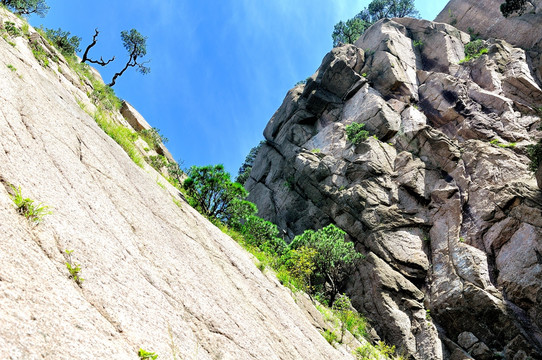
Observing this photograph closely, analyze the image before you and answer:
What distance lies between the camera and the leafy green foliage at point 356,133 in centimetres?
3562

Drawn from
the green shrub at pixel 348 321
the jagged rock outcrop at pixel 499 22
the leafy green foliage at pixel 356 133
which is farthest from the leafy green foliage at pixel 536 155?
the jagged rock outcrop at pixel 499 22

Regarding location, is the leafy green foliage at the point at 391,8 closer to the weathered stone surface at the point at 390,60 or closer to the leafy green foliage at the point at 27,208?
the weathered stone surface at the point at 390,60

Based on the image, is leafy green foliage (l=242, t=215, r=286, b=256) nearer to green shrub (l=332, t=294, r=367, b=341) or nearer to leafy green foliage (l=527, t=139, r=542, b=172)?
green shrub (l=332, t=294, r=367, b=341)

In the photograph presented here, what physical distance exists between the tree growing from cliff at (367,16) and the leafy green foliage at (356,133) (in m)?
34.3

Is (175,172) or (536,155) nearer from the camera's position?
(175,172)

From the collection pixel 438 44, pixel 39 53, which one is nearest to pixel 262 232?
pixel 39 53

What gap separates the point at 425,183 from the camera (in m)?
30.7

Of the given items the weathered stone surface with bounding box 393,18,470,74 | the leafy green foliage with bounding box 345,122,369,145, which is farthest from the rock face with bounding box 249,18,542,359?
the leafy green foliage with bounding box 345,122,369,145

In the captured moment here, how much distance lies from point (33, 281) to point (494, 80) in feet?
162

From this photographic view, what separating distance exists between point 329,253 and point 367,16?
67390 mm

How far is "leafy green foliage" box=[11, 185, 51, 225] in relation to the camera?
12.6 feet

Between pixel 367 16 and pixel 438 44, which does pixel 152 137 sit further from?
pixel 367 16

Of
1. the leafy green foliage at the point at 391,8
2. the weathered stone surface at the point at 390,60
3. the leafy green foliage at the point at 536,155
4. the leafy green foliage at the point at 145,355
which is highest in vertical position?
the leafy green foliage at the point at 391,8

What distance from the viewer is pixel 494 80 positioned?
3897 centimetres
